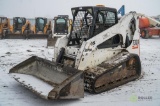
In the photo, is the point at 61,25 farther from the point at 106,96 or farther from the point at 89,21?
the point at 106,96

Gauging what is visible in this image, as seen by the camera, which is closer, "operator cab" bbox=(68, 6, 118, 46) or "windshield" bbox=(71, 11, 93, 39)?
"operator cab" bbox=(68, 6, 118, 46)

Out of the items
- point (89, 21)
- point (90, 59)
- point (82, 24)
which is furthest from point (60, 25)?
point (90, 59)

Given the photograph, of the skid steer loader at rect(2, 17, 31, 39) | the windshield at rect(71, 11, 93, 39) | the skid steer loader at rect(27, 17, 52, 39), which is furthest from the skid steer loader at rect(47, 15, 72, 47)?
the windshield at rect(71, 11, 93, 39)

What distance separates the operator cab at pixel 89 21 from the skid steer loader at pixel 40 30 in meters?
11.8

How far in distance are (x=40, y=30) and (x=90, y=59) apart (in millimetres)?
14500

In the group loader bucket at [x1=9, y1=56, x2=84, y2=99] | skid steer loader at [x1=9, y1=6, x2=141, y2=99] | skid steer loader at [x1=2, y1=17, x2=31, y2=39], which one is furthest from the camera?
skid steer loader at [x1=2, y1=17, x2=31, y2=39]

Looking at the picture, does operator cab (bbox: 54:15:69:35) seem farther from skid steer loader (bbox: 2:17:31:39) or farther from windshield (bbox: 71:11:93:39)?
windshield (bbox: 71:11:93:39)

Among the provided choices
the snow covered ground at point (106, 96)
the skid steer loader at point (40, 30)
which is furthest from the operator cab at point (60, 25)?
the snow covered ground at point (106, 96)

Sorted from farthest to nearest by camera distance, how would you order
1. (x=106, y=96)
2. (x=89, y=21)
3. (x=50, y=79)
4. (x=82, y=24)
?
(x=82, y=24) < (x=89, y=21) < (x=50, y=79) < (x=106, y=96)

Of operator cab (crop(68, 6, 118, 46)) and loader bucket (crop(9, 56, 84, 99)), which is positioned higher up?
operator cab (crop(68, 6, 118, 46))

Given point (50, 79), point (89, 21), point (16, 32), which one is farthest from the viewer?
point (16, 32)

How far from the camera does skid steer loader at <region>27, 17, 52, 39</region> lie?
61.4 ft

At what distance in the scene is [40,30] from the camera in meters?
19.6

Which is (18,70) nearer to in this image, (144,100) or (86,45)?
(86,45)
